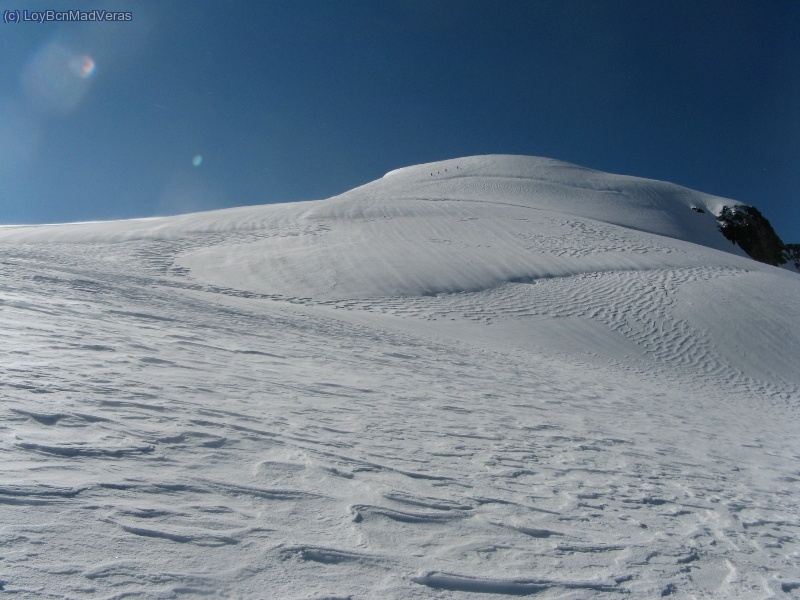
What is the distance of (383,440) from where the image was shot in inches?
185

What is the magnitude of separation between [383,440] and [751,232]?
191 ft

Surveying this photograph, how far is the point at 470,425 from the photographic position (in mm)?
5648

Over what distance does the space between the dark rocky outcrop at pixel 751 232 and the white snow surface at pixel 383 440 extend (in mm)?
41612

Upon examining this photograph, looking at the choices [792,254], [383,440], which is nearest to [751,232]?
[792,254]

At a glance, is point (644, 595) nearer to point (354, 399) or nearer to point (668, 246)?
point (354, 399)

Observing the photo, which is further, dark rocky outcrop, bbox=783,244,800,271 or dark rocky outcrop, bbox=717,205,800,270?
dark rocky outcrop, bbox=783,244,800,271

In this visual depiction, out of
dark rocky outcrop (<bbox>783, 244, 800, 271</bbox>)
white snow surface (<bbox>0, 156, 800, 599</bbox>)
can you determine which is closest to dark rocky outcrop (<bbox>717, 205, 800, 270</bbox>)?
dark rocky outcrop (<bbox>783, 244, 800, 271</bbox>)

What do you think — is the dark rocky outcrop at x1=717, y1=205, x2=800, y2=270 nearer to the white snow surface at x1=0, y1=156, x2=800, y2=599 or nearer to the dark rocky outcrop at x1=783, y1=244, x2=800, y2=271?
the dark rocky outcrop at x1=783, y1=244, x2=800, y2=271

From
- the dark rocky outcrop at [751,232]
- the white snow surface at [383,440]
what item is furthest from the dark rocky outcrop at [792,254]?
the white snow surface at [383,440]

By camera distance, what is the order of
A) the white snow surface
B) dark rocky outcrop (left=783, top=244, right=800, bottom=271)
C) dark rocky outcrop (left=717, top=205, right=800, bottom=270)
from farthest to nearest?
dark rocky outcrop (left=783, top=244, right=800, bottom=271) < dark rocky outcrop (left=717, top=205, right=800, bottom=270) < the white snow surface

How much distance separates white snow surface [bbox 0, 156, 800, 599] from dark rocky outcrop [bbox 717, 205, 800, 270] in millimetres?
41612

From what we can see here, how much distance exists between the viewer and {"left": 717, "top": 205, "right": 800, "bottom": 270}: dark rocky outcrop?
5088 centimetres

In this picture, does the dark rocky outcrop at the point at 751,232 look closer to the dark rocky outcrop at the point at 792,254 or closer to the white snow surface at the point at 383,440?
the dark rocky outcrop at the point at 792,254

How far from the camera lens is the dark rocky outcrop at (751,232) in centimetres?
5088
